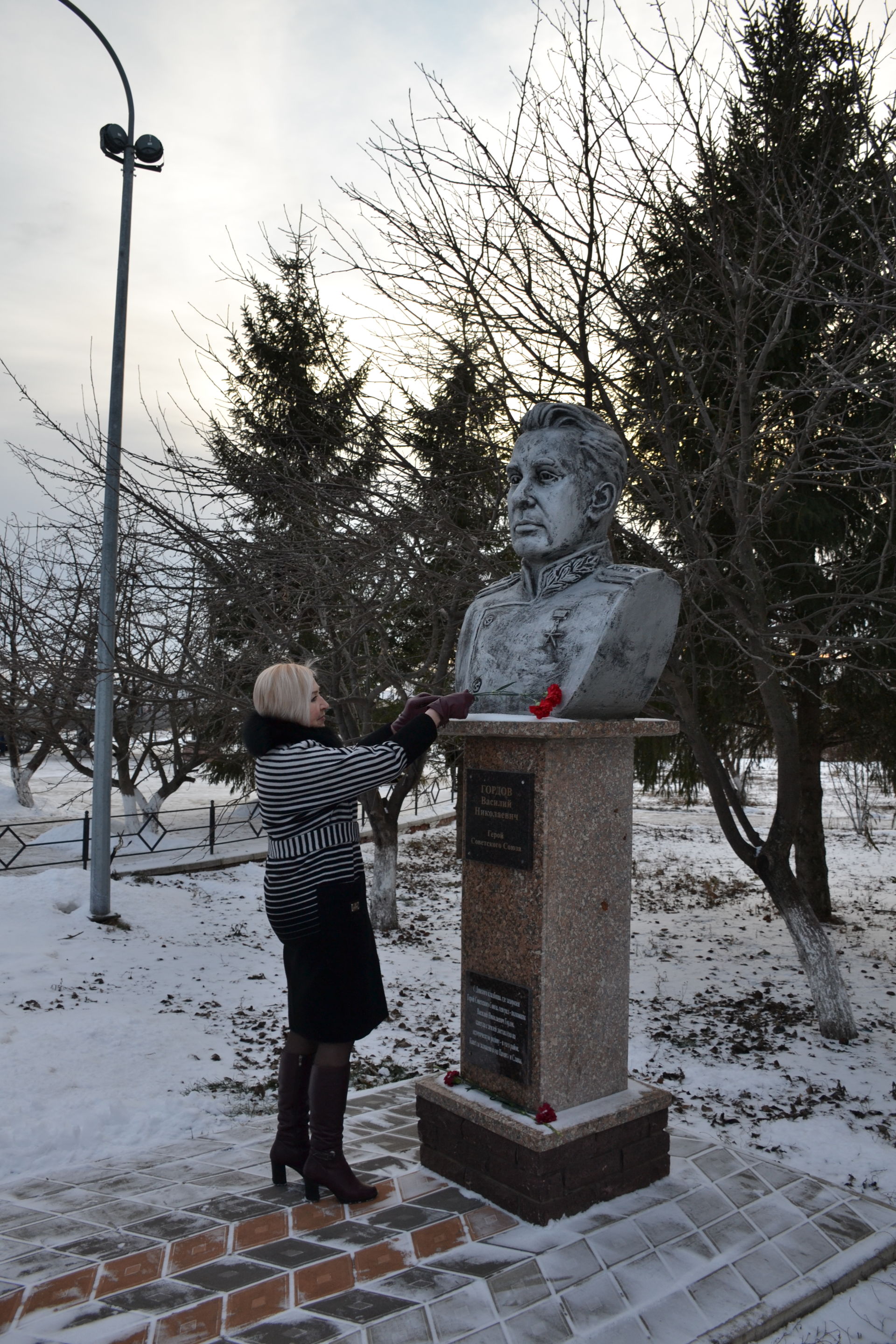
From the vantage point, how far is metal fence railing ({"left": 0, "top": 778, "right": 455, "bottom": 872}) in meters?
12.3

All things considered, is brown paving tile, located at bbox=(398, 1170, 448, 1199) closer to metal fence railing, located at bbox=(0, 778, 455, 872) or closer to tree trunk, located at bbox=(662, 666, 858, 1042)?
tree trunk, located at bbox=(662, 666, 858, 1042)

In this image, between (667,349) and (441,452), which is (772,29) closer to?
(667,349)

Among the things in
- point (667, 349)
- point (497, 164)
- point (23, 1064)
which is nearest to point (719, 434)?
point (667, 349)

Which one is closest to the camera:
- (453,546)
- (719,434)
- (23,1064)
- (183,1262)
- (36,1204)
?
(183,1262)

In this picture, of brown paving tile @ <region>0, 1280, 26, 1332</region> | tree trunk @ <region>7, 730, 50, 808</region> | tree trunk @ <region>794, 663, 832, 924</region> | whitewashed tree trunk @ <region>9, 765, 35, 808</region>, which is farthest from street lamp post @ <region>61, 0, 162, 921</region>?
whitewashed tree trunk @ <region>9, 765, 35, 808</region>

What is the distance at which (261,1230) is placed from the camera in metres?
3.34

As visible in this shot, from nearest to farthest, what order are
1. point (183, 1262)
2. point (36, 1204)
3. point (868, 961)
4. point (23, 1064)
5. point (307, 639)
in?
point (183, 1262)
point (36, 1204)
point (23, 1064)
point (868, 961)
point (307, 639)

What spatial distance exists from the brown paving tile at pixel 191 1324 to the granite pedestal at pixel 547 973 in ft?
3.76

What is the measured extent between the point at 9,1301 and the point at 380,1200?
1.32 m

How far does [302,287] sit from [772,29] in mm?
4474

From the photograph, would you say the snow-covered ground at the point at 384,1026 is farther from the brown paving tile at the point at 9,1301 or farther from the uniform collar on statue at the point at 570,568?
the uniform collar on statue at the point at 570,568

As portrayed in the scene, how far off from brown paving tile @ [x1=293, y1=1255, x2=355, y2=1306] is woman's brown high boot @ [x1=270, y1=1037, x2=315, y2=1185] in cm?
50

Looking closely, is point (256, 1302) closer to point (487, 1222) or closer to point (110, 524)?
point (487, 1222)

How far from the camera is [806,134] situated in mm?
7160
